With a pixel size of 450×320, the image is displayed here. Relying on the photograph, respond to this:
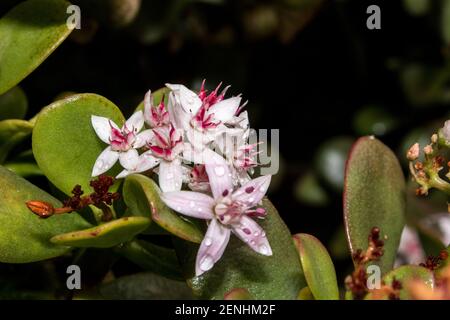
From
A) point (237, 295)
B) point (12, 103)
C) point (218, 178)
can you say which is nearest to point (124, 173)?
point (218, 178)

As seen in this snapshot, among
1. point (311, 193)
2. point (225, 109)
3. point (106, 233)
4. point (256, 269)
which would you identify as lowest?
point (311, 193)

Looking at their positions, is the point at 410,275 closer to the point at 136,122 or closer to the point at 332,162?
the point at 136,122

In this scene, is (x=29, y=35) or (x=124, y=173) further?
(x=29, y=35)

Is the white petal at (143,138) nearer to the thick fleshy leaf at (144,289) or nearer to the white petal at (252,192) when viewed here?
the white petal at (252,192)

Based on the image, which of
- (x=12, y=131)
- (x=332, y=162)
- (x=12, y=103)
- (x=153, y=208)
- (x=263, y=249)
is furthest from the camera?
(x=332, y=162)
